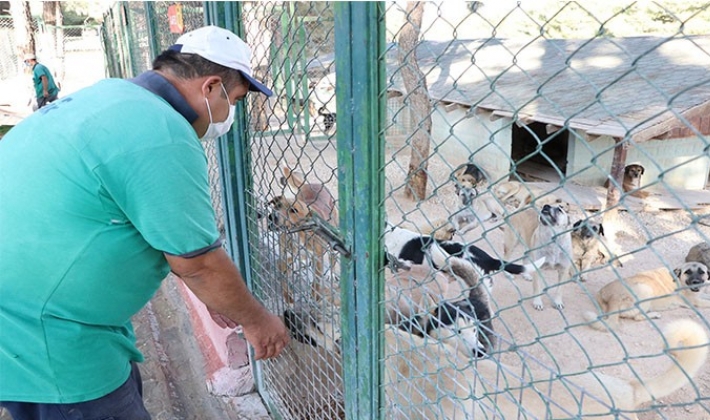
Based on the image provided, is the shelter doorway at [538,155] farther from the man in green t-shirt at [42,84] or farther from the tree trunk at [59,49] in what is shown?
the tree trunk at [59,49]

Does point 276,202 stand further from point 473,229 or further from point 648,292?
point 648,292

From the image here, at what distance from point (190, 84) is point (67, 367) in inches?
40.0

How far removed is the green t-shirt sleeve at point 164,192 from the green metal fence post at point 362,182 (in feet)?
1.44

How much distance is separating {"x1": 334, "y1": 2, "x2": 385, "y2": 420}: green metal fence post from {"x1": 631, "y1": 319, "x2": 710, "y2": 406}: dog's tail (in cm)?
83

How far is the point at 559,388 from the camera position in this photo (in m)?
2.63

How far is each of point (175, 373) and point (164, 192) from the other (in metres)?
2.77

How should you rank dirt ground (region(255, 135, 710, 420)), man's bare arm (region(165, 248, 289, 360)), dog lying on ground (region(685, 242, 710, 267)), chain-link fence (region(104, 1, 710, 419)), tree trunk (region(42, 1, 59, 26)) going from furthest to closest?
tree trunk (region(42, 1, 59, 26)), dog lying on ground (region(685, 242, 710, 267)), dirt ground (region(255, 135, 710, 420)), man's bare arm (region(165, 248, 289, 360)), chain-link fence (region(104, 1, 710, 419))

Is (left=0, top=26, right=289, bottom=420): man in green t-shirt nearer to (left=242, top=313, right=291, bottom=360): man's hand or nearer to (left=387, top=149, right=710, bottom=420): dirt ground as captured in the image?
(left=242, top=313, right=291, bottom=360): man's hand

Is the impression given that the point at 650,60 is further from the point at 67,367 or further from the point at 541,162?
the point at 67,367

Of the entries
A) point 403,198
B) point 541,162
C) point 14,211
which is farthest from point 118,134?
point 541,162

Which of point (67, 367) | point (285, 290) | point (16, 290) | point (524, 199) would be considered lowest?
point (524, 199)

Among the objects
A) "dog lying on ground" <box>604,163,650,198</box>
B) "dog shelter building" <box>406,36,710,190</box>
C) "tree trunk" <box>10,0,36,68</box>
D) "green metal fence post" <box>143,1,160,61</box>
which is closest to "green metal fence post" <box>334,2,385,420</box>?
"green metal fence post" <box>143,1,160,61</box>

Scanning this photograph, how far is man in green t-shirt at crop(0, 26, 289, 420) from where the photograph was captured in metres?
1.48

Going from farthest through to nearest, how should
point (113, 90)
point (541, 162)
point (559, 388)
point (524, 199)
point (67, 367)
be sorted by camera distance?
point (541, 162)
point (524, 199)
point (559, 388)
point (67, 367)
point (113, 90)
